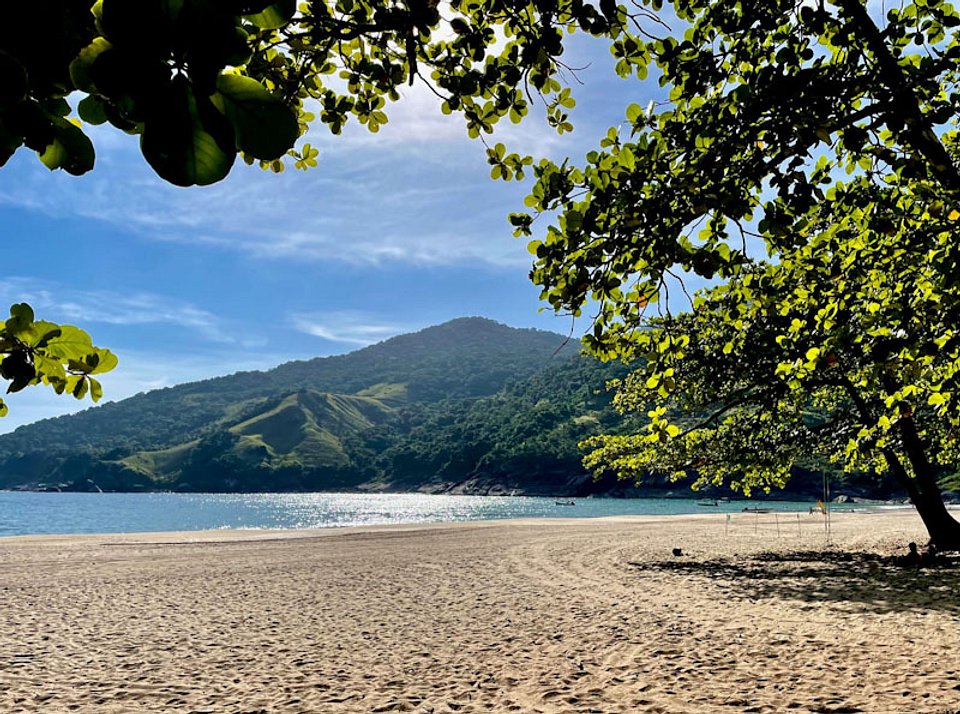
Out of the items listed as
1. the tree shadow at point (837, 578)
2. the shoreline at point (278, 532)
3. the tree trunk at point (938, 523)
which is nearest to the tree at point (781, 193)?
the tree shadow at point (837, 578)

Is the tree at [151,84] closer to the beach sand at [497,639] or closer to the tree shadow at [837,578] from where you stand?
the beach sand at [497,639]

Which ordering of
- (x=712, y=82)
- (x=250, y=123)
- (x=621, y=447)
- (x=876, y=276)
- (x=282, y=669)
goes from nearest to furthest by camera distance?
(x=250, y=123)
(x=712, y=82)
(x=876, y=276)
(x=282, y=669)
(x=621, y=447)

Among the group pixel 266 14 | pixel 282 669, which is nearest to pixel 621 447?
pixel 282 669

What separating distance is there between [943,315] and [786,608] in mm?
7452

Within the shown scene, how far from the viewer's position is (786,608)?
36.6 ft

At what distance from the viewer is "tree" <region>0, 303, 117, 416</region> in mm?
1767

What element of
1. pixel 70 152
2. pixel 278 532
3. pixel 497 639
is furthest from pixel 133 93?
pixel 278 532

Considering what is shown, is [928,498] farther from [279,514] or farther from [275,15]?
[279,514]

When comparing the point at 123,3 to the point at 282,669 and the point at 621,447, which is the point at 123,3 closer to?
the point at 282,669

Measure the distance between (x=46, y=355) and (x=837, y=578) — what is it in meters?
16.8

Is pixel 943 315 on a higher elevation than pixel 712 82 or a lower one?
lower

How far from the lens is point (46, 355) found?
5.98ft

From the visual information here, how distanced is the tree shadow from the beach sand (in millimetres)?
84

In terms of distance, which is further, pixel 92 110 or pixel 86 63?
pixel 92 110
